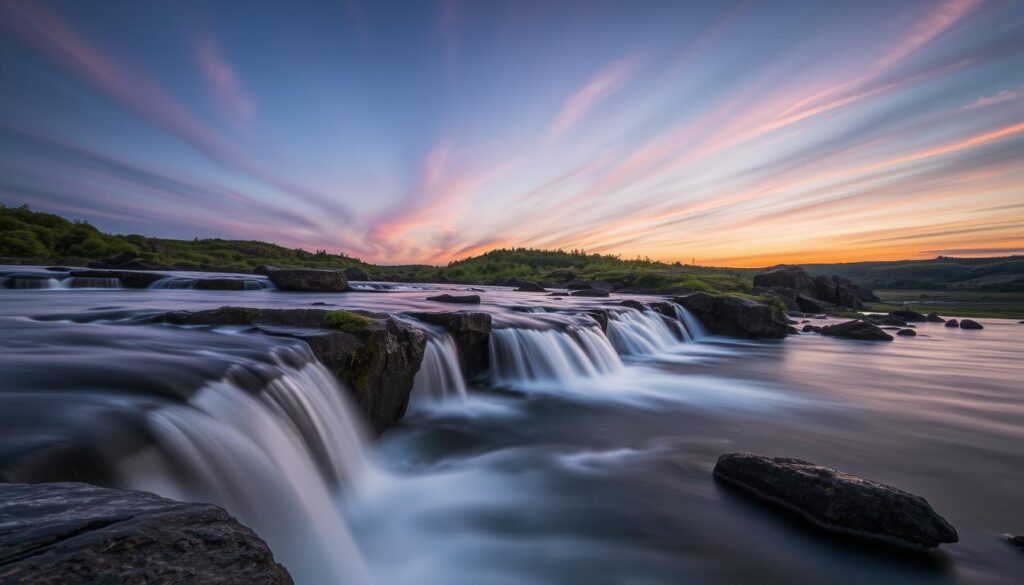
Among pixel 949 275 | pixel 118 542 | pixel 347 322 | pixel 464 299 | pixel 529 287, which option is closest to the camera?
pixel 118 542

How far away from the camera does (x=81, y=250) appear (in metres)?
41.7

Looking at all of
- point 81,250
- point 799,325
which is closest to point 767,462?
point 799,325

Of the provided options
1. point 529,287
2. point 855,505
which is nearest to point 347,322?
Result: point 855,505

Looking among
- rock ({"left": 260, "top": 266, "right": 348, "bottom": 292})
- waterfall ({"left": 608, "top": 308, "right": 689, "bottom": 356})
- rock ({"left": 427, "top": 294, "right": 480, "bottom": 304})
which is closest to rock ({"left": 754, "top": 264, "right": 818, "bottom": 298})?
waterfall ({"left": 608, "top": 308, "right": 689, "bottom": 356})

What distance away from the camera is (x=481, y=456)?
6418mm

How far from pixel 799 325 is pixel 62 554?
27.6m

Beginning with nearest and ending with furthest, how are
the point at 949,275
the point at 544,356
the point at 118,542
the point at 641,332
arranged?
the point at 118,542 → the point at 544,356 → the point at 641,332 → the point at 949,275

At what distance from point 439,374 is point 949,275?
113890 mm

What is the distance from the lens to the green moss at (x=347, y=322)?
21.8 feet

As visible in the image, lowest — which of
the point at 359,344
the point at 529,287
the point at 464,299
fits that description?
the point at 359,344

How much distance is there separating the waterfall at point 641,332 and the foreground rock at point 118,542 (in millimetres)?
14106

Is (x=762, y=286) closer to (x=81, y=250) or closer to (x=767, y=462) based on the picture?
(x=767, y=462)

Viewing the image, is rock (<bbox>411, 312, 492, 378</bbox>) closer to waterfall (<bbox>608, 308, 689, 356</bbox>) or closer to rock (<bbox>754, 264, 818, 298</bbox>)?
waterfall (<bbox>608, 308, 689, 356</bbox>)

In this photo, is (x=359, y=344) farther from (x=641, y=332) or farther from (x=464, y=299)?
(x=641, y=332)
